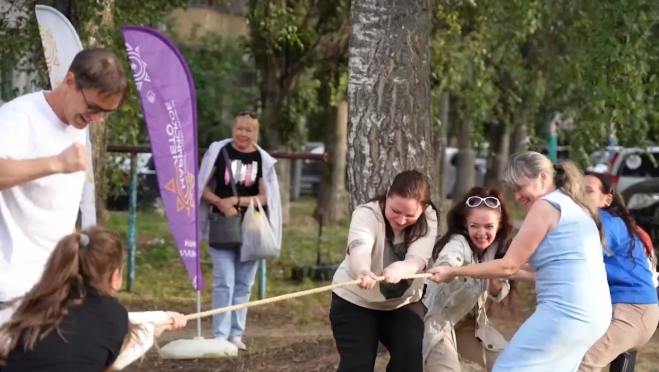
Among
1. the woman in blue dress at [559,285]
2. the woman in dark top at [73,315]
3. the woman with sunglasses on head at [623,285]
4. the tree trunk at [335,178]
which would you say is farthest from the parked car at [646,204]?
the woman in dark top at [73,315]

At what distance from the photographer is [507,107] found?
66.0ft

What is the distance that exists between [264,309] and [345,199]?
35.1 ft

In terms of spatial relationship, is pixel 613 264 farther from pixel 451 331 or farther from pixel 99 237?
pixel 99 237

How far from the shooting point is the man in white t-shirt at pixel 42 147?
3.94m

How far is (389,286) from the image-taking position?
18.2 feet

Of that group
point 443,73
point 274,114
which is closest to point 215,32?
point 274,114

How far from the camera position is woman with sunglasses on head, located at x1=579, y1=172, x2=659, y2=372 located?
6047 millimetres

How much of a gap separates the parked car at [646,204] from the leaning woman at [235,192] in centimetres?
802

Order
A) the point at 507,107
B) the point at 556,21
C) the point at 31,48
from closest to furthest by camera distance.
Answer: the point at 31,48 → the point at 556,21 → the point at 507,107

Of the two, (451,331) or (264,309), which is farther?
(264,309)

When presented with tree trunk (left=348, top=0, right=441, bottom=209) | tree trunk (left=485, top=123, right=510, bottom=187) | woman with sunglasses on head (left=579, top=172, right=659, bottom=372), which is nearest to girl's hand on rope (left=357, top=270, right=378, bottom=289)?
woman with sunglasses on head (left=579, top=172, right=659, bottom=372)

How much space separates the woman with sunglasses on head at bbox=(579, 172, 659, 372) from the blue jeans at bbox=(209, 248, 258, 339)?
3.06 meters

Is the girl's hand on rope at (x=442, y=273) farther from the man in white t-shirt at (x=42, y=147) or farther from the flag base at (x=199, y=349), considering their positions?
the flag base at (x=199, y=349)

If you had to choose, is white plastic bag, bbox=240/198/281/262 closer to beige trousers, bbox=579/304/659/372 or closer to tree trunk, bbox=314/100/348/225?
beige trousers, bbox=579/304/659/372
